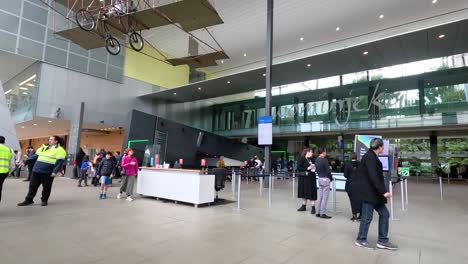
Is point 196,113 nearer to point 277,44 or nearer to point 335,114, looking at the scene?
point 277,44

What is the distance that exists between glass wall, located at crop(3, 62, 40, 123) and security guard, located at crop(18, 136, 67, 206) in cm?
1199

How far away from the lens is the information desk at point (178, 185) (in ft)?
20.5

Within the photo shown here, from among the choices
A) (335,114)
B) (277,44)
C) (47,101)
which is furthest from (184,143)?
(335,114)

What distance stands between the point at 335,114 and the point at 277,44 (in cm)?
661

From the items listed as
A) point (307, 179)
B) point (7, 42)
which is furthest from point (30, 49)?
point (307, 179)

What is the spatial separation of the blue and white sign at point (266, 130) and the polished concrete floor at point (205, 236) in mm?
5009

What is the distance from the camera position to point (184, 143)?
15086 millimetres

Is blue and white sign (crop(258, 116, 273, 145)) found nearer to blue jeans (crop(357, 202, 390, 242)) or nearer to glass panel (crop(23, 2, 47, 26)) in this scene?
blue jeans (crop(357, 202, 390, 242))

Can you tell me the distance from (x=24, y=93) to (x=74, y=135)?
482cm

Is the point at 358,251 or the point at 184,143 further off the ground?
the point at 184,143

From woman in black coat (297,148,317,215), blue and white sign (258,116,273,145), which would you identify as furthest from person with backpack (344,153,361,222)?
blue and white sign (258,116,273,145)

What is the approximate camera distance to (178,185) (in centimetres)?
658

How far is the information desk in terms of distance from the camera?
6.24m

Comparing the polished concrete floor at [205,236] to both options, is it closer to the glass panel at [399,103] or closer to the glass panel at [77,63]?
the glass panel at [399,103]
